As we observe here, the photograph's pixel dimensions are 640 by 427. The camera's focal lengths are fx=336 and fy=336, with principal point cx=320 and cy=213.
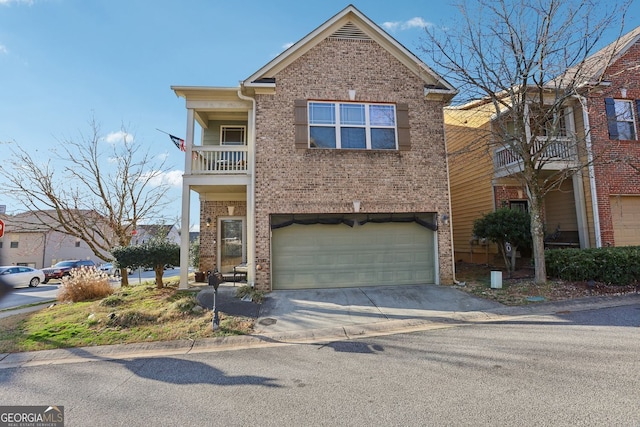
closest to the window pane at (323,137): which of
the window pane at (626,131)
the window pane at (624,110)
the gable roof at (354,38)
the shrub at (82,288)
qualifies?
the gable roof at (354,38)

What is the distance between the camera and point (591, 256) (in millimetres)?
9641

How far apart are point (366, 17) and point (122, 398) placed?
1216cm

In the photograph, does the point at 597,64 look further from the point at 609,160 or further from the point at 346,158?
the point at 346,158

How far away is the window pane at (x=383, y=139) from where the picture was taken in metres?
11.1

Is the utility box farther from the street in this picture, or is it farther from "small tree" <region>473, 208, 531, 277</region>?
the street

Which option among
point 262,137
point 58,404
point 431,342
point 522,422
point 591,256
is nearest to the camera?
point 522,422

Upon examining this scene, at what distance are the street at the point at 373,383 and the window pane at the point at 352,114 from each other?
23.3ft

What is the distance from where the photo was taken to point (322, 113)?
11.0 m

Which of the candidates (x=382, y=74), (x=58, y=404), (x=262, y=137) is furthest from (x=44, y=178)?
(x=382, y=74)

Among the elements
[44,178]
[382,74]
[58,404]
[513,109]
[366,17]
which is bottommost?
[58,404]

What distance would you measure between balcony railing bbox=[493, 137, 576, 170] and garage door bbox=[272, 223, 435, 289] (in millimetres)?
5021

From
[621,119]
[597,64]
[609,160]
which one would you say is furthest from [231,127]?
[621,119]

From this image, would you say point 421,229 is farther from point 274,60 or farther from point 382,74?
point 274,60

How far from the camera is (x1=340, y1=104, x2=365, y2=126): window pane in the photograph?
11.1m
